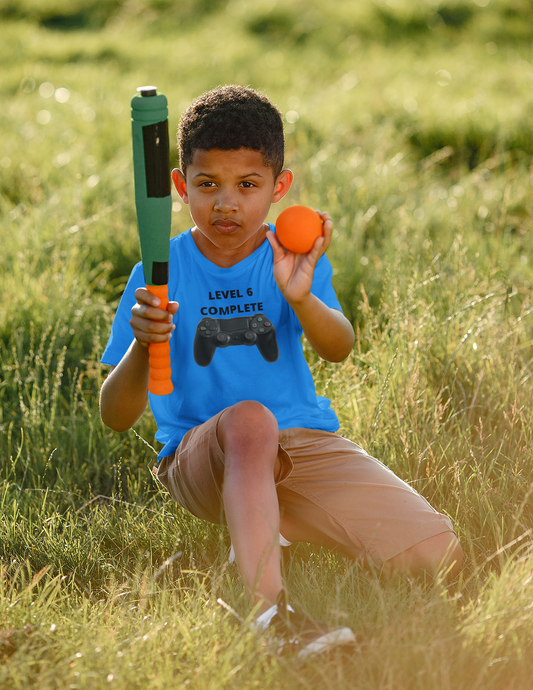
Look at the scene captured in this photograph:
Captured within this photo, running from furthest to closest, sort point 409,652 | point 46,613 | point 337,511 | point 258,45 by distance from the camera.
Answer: point 258,45 → point 337,511 → point 46,613 → point 409,652

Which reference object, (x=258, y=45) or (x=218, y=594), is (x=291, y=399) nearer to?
(x=218, y=594)

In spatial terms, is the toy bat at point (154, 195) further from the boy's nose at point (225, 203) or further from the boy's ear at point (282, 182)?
the boy's ear at point (282, 182)

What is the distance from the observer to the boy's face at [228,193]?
191 cm

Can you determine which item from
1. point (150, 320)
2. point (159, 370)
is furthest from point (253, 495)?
point (150, 320)

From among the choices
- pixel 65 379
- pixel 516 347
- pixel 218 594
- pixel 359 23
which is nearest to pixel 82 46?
pixel 359 23

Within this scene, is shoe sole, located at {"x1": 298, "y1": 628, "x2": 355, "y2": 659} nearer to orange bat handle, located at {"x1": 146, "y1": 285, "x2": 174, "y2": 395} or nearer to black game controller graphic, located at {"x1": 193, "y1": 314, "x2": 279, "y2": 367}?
orange bat handle, located at {"x1": 146, "y1": 285, "x2": 174, "y2": 395}

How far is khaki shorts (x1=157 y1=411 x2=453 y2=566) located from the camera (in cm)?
192

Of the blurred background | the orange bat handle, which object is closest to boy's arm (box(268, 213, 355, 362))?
the orange bat handle

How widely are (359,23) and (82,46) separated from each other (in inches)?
129

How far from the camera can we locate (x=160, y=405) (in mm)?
2111

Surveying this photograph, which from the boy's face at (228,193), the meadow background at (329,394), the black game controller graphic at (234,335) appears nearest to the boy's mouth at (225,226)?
the boy's face at (228,193)

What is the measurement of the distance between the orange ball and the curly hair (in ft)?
0.77

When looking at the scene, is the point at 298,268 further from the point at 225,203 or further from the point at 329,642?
the point at 329,642

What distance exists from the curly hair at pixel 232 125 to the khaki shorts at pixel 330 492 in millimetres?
693
